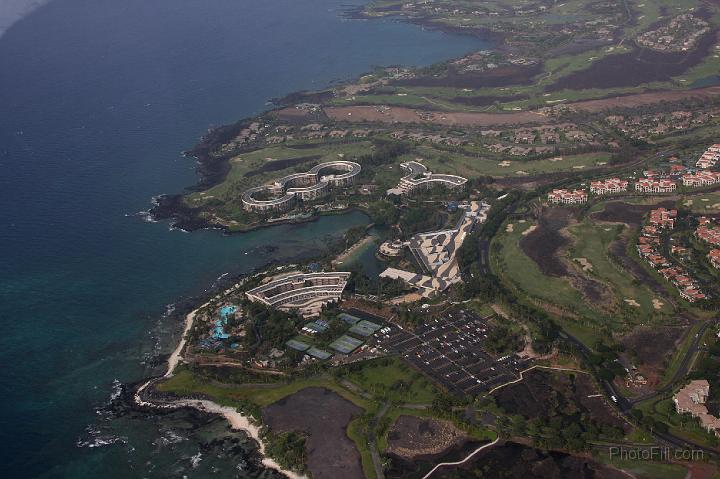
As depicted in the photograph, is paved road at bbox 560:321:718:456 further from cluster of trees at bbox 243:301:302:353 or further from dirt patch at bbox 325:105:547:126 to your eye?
dirt patch at bbox 325:105:547:126

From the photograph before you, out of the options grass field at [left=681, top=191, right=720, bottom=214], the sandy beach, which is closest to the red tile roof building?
grass field at [left=681, top=191, right=720, bottom=214]

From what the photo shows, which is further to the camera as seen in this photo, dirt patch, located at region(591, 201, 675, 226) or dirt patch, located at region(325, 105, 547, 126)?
dirt patch, located at region(325, 105, 547, 126)

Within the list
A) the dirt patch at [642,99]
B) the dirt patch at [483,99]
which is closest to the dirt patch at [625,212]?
the dirt patch at [642,99]

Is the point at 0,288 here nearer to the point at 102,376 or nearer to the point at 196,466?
the point at 102,376

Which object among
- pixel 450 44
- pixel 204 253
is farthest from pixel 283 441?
pixel 450 44

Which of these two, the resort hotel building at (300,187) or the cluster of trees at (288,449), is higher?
the cluster of trees at (288,449)

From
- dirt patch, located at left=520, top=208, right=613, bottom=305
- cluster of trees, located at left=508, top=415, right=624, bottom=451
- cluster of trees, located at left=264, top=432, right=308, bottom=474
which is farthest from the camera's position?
dirt patch, located at left=520, top=208, right=613, bottom=305

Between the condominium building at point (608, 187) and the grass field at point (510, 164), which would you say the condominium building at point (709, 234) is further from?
the grass field at point (510, 164)
